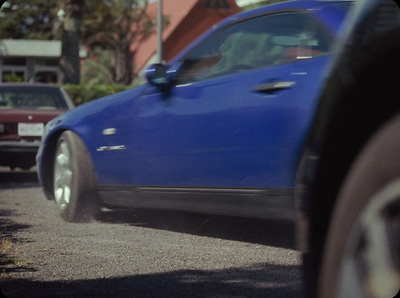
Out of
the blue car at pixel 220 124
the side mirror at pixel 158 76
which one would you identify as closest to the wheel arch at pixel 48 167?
the blue car at pixel 220 124

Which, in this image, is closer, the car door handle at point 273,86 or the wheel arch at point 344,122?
the wheel arch at point 344,122

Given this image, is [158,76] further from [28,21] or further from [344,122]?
[28,21]

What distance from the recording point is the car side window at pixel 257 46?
4.74m

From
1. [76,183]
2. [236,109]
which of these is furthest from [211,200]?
[76,183]

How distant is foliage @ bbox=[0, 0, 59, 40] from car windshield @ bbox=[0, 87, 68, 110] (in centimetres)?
5417

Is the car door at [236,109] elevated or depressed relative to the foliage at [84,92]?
elevated

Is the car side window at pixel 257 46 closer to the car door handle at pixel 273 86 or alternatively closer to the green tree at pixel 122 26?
the car door handle at pixel 273 86

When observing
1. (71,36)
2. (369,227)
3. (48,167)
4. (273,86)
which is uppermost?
(369,227)

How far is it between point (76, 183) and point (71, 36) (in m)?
17.9

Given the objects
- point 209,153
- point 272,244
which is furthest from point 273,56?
point 272,244

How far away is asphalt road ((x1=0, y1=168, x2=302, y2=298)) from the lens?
4090mm

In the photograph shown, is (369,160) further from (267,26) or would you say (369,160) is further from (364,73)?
(267,26)

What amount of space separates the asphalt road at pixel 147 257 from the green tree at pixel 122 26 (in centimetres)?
3736

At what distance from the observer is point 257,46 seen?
17.0 feet
